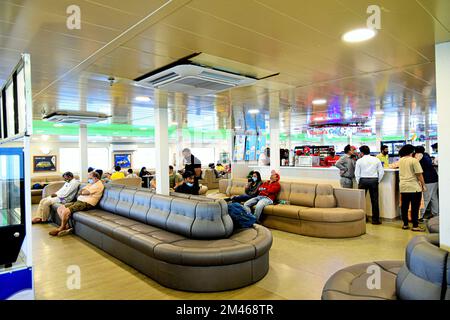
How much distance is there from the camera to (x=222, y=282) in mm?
3105

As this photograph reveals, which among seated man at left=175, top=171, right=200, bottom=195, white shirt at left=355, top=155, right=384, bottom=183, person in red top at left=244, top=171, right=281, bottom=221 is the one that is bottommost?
person in red top at left=244, top=171, right=281, bottom=221

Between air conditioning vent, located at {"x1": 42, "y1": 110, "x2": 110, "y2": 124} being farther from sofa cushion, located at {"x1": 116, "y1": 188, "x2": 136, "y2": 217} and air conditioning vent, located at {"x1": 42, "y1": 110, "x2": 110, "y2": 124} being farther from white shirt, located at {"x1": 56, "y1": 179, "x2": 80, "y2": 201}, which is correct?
sofa cushion, located at {"x1": 116, "y1": 188, "x2": 136, "y2": 217}

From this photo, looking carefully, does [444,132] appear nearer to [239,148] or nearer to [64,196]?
[64,196]

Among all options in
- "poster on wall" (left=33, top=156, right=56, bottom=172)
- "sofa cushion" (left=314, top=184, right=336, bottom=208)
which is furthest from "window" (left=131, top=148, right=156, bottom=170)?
"sofa cushion" (left=314, top=184, right=336, bottom=208)

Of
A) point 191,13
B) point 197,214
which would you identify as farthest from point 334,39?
point 197,214

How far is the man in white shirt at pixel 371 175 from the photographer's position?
577cm

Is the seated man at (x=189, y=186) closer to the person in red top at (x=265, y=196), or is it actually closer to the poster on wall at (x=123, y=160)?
the person in red top at (x=265, y=196)

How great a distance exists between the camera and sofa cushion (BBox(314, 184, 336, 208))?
5520mm

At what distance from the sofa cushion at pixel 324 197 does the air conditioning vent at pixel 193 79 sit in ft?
9.06

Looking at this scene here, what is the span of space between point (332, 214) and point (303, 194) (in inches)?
37.2

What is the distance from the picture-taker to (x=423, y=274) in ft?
6.32

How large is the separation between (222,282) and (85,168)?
713 cm

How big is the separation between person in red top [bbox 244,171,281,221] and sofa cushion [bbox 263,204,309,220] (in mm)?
124
